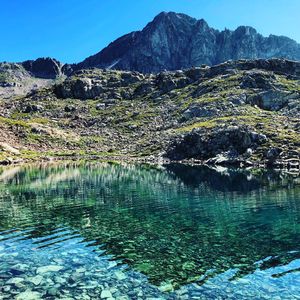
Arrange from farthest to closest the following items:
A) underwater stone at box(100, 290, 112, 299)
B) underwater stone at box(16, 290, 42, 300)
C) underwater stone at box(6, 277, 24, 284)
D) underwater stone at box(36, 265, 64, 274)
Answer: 1. underwater stone at box(36, 265, 64, 274)
2. underwater stone at box(6, 277, 24, 284)
3. underwater stone at box(100, 290, 112, 299)
4. underwater stone at box(16, 290, 42, 300)

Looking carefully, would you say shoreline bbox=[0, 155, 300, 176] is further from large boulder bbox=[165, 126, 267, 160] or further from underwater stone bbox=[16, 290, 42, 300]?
underwater stone bbox=[16, 290, 42, 300]

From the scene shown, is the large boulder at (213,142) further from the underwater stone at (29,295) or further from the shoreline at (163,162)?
the underwater stone at (29,295)

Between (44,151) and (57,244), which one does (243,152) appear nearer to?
(44,151)

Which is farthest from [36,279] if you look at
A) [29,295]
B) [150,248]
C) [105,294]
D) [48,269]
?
[150,248]

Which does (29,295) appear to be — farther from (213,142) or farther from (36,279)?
(213,142)

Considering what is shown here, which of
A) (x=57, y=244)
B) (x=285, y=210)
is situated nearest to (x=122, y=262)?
(x=57, y=244)

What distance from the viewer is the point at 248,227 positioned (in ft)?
119

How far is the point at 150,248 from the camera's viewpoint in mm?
28828

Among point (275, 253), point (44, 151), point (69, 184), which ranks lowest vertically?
point (275, 253)

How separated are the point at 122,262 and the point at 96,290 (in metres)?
5.20

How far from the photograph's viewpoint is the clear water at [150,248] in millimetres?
20688

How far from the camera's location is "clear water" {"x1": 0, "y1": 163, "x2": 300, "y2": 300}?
67.9ft

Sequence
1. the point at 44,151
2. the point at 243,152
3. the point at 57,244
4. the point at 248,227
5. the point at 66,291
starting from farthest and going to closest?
the point at 44,151
the point at 243,152
the point at 248,227
the point at 57,244
the point at 66,291

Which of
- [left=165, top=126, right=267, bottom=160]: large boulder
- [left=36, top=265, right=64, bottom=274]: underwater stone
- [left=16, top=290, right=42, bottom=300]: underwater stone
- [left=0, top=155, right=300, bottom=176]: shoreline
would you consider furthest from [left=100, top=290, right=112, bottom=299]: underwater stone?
[left=165, top=126, right=267, bottom=160]: large boulder
